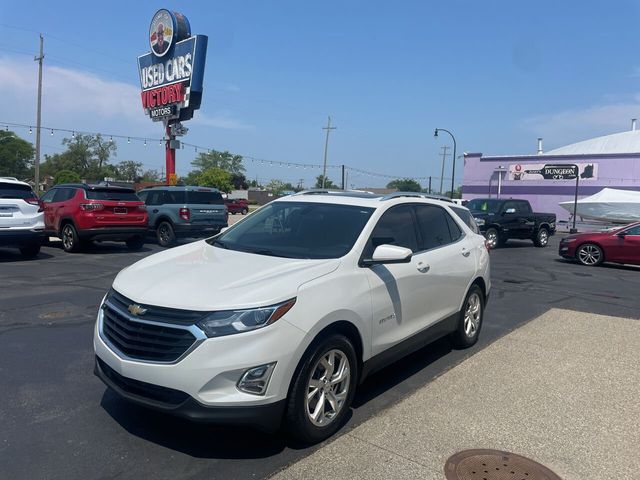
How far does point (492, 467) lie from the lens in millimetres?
3375

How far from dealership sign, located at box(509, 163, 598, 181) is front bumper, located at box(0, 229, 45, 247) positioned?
37.4 meters

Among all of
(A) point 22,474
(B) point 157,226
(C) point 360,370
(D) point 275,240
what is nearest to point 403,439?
(C) point 360,370

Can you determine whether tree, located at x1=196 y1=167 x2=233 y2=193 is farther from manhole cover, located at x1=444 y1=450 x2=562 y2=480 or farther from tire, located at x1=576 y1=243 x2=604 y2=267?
manhole cover, located at x1=444 y1=450 x2=562 y2=480

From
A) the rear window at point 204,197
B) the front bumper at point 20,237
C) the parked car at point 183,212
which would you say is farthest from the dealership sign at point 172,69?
the front bumper at point 20,237

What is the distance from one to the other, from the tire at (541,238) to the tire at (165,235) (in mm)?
13898

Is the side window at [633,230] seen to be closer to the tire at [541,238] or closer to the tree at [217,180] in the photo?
the tire at [541,238]

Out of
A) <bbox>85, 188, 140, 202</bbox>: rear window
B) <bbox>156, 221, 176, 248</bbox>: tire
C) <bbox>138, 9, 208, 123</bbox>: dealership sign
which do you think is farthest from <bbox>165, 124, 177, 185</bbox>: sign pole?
<bbox>85, 188, 140, 202</bbox>: rear window

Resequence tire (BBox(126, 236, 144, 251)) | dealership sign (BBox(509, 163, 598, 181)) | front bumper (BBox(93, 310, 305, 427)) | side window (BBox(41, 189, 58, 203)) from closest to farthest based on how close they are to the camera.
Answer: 1. front bumper (BBox(93, 310, 305, 427))
2. side window (BBox(41, 189, 58, 203))
3. tire (BBox(126, 236, 144, 251))
4. dealership sign (BBox(509, 163, 598, 181))

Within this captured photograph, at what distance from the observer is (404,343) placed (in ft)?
14.8

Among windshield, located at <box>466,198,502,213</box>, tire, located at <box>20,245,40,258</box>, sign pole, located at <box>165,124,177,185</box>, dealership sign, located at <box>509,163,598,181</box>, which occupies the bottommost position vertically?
tire, located at <box>20,245,40,258</box>

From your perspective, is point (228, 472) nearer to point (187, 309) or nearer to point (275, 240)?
point (187, 309)

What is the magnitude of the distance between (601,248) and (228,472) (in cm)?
1434

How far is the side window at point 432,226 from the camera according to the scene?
5.15m

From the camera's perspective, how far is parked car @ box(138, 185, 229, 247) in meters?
15.1
